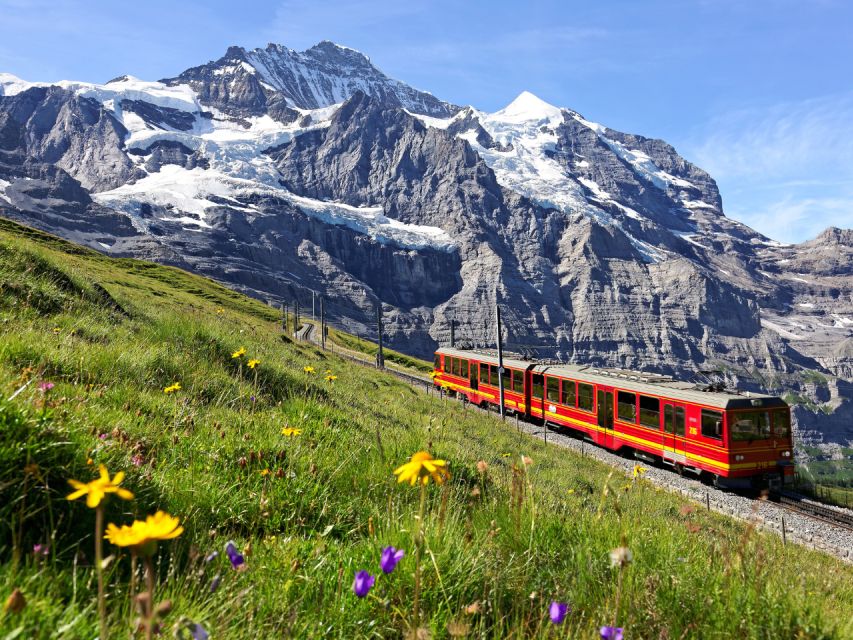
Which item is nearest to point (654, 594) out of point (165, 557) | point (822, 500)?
point (165, 557)

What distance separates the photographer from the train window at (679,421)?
17734 millimetres

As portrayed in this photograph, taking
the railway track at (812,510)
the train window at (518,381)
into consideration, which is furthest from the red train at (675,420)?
the train window at (518,381)

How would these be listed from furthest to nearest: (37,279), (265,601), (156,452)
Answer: (37,279)
(156,452)
(265,601)

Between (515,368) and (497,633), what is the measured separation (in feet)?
88.7

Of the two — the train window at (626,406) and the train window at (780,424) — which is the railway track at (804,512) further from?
the train window at (780,424)

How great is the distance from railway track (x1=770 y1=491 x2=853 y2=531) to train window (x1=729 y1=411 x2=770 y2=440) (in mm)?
2428

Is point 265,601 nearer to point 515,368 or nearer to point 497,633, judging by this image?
point 497,633

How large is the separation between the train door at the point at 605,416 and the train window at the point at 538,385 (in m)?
4.75

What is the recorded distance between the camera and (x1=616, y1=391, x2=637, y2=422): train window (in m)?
19.9

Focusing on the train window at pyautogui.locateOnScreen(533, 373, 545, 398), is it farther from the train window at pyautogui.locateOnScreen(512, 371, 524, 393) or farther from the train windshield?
the train windshield

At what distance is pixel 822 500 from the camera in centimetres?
1858

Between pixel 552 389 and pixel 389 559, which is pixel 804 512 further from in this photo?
pixel 389 559

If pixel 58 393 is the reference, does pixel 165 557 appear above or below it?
below

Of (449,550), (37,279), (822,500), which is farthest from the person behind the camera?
(822,500)
